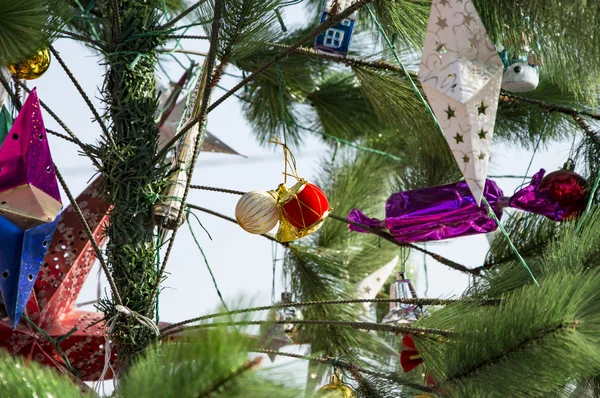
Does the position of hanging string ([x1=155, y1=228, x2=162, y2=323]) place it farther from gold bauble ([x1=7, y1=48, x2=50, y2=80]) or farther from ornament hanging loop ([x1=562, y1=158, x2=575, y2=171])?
ornament hanging loop ([x1=562, y1=158, x2=575, y2=171])

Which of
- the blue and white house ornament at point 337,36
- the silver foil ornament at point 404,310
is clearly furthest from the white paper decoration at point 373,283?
the blue and white house ornament at point 337,36

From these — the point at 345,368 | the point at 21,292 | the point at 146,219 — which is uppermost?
the point at 146,219

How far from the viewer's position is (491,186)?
1.46m

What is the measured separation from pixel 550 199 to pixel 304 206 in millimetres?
385

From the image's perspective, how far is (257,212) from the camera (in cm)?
132

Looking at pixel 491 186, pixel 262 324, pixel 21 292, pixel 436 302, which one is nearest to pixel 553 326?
pixel 262 324

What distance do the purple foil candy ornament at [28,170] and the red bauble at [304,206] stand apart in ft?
1.08

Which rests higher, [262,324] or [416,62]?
[416,62]

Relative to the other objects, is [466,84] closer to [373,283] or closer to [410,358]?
[410,358]

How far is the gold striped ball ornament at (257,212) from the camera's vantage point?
1.32 m

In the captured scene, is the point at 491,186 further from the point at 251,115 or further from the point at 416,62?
the point at 251,115

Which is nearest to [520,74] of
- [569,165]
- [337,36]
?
[569,165]

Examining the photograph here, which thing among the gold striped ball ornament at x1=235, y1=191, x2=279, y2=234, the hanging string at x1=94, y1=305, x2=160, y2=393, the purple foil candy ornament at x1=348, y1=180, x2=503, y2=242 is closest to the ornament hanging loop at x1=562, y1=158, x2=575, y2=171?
the purple foil candy ornament at x1=348, y1=180, x2=503, y2=242

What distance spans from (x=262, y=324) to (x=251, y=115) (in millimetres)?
1307
